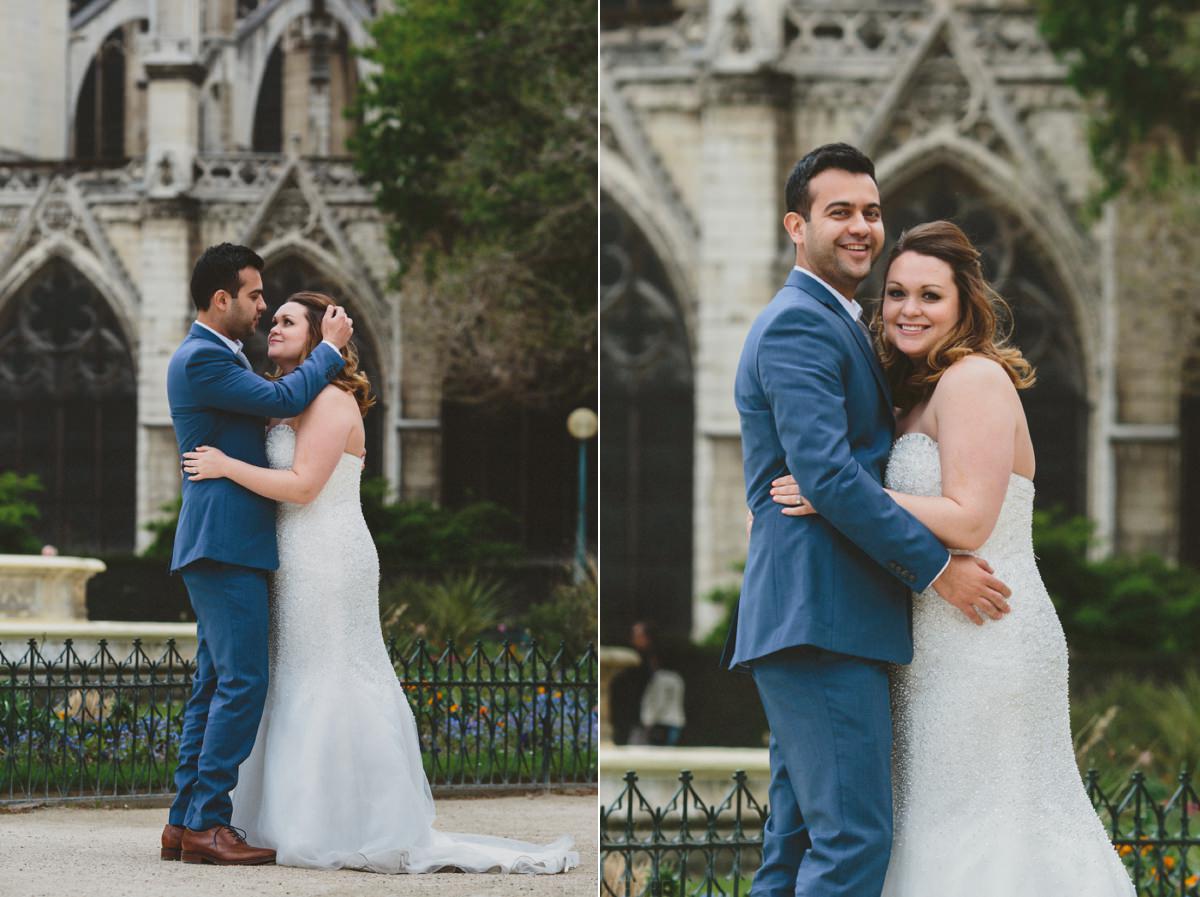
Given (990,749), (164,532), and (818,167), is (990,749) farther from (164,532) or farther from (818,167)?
(164,532)

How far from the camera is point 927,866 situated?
2715 millimetres

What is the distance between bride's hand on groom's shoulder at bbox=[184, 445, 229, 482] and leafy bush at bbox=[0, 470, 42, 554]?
2201mm

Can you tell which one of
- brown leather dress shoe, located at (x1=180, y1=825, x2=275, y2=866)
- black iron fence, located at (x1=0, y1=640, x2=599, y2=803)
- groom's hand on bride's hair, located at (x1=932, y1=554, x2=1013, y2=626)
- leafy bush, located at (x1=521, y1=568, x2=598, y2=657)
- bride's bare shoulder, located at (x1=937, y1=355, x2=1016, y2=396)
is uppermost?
bride's bare shoulder, located at (x1=937, y1=355, x2=1016, y2=396)

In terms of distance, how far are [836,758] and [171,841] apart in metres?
1.83

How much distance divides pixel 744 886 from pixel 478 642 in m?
1.44

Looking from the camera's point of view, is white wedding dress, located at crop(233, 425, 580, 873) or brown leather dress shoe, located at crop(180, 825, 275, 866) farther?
white wedding dress, located at crop(233, 425, 580, 873)

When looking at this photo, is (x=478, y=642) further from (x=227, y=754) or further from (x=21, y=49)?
(x=21, y=49)

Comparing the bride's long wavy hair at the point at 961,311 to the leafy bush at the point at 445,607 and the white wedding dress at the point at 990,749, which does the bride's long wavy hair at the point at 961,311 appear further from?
the leafy bush at the point at 445,607

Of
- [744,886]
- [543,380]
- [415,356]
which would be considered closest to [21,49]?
[415,356]

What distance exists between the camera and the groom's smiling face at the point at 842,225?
9.26 feet

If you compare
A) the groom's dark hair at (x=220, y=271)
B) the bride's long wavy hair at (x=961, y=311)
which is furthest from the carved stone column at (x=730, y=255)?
the bride's long wavy hair at (x=961, y=311)

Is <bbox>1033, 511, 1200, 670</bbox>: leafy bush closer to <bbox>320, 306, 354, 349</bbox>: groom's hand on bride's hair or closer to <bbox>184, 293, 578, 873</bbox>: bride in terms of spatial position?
<bbox>184, 293, 578, 873</bbox>: bride

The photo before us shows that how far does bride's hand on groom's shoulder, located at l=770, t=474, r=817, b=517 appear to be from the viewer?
106 inches

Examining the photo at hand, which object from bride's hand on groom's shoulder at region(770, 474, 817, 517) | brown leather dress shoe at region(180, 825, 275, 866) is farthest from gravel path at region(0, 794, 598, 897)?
bride's hand on groom's shoulder at region(770, 474, 817, 517)
